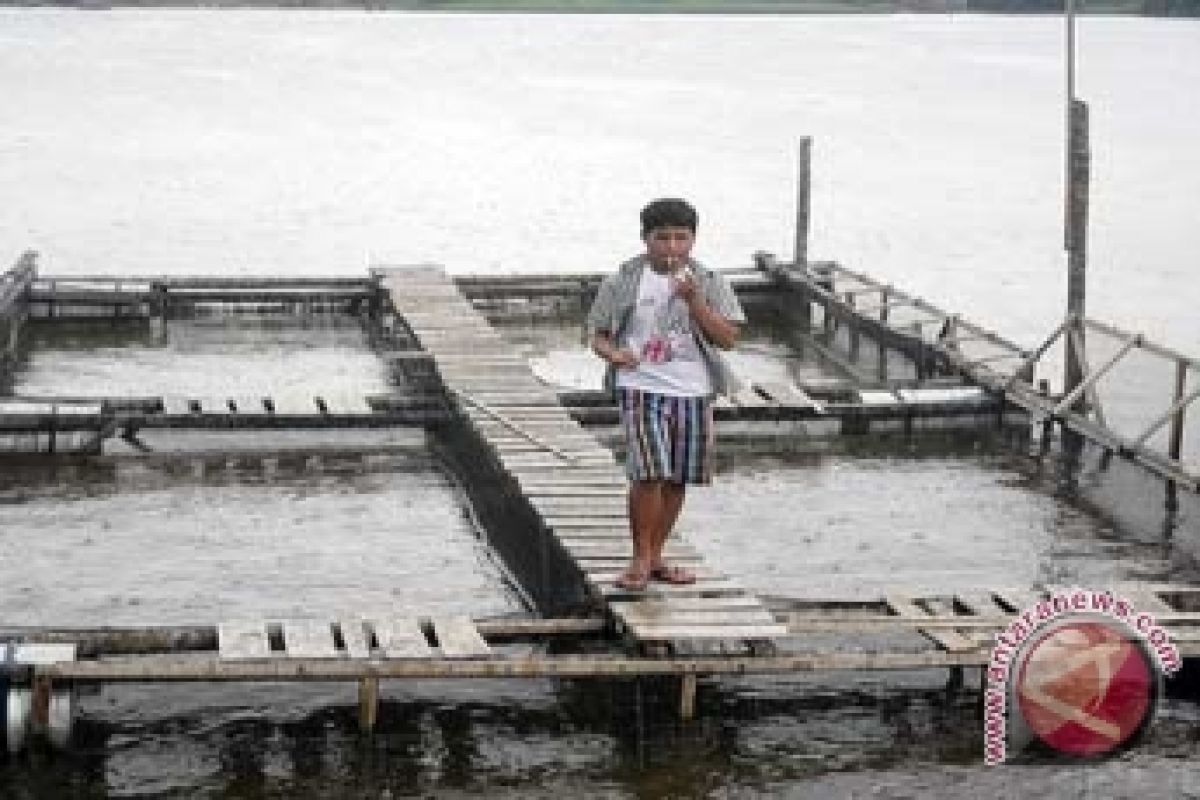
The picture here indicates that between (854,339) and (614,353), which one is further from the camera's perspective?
(854,339)

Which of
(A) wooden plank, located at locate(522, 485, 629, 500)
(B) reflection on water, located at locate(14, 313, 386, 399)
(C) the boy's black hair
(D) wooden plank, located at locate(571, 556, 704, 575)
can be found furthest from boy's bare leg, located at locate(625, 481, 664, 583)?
(B) reflection on water, located at locate(14, 313, 386, 399)

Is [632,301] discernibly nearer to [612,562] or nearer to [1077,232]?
[612,562]

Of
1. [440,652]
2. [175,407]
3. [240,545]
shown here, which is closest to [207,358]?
[175,407]

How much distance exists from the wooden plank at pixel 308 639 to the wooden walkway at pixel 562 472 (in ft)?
4.30

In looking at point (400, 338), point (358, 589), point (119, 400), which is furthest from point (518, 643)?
point (400, 338)

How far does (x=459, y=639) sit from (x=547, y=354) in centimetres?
1021

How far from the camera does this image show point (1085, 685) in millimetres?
8281

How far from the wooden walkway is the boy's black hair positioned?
1.78 metres

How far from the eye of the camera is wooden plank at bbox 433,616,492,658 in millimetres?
8445

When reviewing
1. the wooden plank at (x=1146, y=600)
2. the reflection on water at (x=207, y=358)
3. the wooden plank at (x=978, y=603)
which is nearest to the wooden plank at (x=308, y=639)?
the wooden plank at (x=978, y=603)

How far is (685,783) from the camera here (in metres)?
8.02

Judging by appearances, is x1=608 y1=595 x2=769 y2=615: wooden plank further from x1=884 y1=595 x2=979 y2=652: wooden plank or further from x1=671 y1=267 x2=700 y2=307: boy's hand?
x1=671 y1=267 x2=700 y2=307: boy's hand

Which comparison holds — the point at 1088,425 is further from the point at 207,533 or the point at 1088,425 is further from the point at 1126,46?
the point at 1126,46

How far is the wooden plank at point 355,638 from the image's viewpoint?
330 inches
